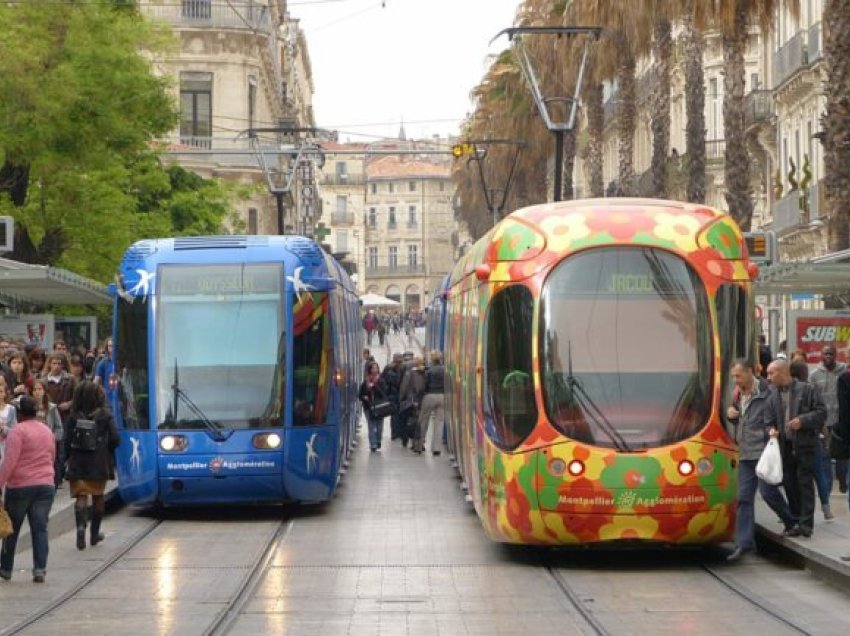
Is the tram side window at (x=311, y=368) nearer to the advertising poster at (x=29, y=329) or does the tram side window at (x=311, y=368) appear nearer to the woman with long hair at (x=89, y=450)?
the woman with long hair at (x=89, y=450)

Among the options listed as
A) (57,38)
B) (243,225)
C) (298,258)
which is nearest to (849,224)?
(298,258)

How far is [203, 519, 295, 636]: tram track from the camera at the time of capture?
13453mm

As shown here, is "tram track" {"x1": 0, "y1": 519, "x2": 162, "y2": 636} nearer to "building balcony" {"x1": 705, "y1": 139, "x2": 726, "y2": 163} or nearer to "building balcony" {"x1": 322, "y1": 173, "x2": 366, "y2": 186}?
"building balcony" {"x1": 705, "y1": 139, "x2": 726, "y2": 163}

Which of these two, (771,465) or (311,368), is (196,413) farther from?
(771,465)

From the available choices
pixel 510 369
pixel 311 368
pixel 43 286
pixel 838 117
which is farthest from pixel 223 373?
pixel 838 117

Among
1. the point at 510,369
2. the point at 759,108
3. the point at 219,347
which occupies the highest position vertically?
the point at 759,108

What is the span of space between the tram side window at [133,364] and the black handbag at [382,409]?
13.0 meters

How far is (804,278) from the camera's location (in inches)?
954

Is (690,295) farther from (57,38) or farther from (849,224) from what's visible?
(57,38)

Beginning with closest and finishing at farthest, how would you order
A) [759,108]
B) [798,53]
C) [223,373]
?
[223,373]
[798,53]
[759,108]

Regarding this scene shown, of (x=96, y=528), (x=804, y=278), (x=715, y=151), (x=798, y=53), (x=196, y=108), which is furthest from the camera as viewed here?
(x=196, y=108)

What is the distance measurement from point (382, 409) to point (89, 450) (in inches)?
640

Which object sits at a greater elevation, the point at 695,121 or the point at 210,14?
the point at 210,14

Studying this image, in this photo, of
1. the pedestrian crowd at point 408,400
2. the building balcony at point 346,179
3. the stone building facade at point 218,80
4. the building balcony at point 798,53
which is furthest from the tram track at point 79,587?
the building balcony at point 346,179
